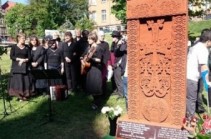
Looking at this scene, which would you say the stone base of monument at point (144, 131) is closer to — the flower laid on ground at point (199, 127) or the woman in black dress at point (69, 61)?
the flower laid on ground at point (199, 127)

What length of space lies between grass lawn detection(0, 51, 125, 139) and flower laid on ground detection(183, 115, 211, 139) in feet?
5.33

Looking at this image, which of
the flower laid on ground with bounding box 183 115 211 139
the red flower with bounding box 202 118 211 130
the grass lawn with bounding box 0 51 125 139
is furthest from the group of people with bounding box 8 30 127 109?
the red flower with bounding box 202 118 211 130

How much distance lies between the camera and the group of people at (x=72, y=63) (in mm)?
8789

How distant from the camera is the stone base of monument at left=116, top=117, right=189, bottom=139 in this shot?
4914mm

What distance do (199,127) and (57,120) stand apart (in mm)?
4492

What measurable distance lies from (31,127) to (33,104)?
2087 millimetres

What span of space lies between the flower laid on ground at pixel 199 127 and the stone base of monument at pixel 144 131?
0.15 meters

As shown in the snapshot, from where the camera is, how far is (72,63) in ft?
36.0

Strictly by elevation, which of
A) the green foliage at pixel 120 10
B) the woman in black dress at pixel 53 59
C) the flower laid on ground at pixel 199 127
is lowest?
the flower laid on ground at pixel 199 127

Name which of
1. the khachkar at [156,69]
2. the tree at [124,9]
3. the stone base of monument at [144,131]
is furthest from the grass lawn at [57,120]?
the tree at [124,9]

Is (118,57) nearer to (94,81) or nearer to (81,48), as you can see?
(94,81)

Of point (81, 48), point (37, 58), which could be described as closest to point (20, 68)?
point (37, 58)

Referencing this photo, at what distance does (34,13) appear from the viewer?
53.9 meters

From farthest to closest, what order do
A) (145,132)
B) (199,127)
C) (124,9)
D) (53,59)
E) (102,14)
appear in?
(102,14) < (124,9) < (53,59) < (145,132) < (199,127)
